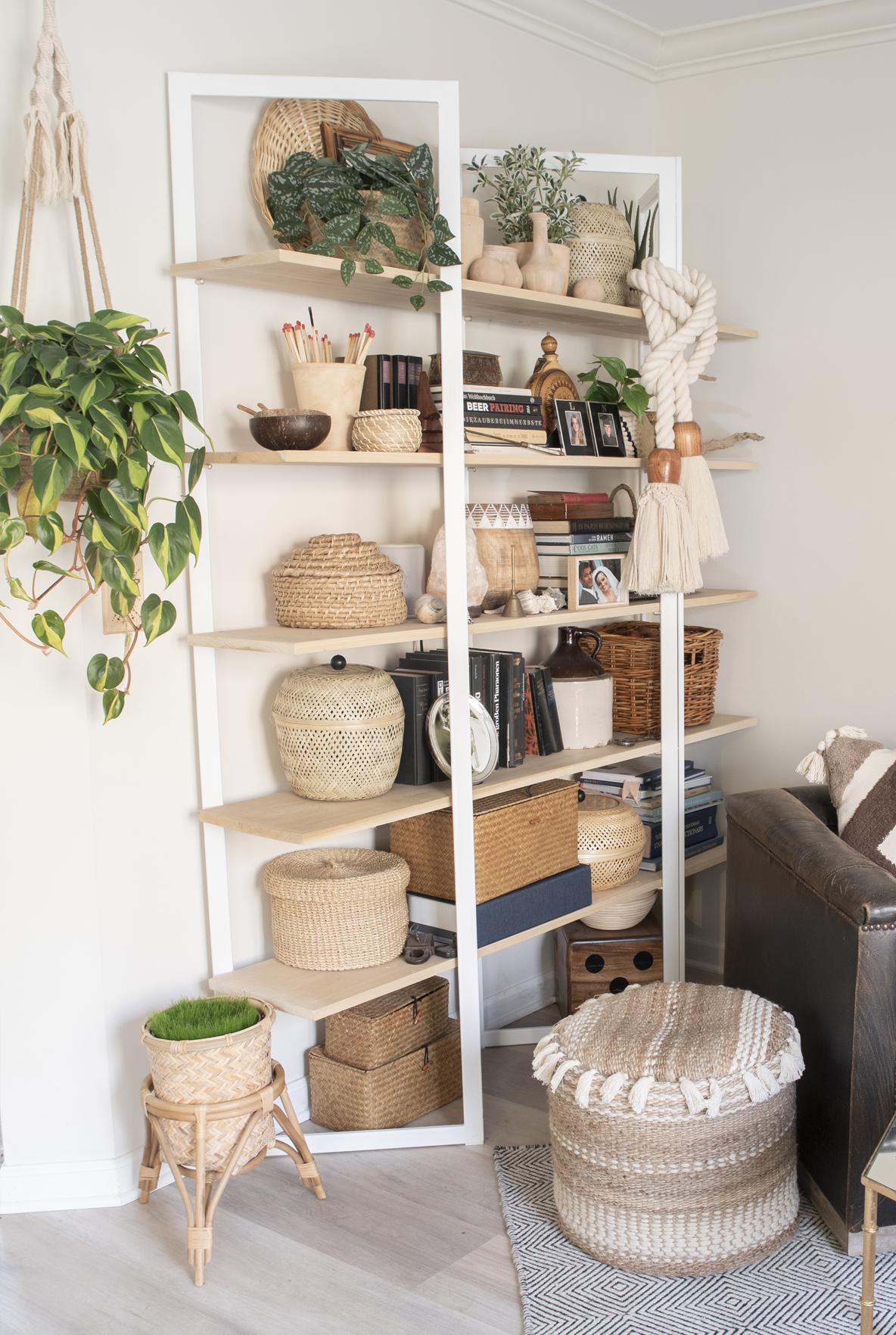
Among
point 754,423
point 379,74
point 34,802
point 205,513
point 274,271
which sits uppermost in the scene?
point 379,74

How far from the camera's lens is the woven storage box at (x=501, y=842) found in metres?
2.65

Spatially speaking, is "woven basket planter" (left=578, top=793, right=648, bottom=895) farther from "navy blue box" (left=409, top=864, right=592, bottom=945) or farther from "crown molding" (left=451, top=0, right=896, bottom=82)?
"crown molding" (left=451, top=0, right=896, bottom=82)

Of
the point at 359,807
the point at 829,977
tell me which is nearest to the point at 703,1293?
the point at 829,977

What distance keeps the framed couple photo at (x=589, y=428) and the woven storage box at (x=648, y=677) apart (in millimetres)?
494

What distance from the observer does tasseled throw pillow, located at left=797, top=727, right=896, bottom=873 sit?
246 centimetres

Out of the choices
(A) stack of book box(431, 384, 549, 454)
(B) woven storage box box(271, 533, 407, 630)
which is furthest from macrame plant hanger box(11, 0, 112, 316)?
(A) stack of book box(431, 384, 549, 454)

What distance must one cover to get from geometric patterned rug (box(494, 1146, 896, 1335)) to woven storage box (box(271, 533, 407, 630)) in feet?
→ 3.83

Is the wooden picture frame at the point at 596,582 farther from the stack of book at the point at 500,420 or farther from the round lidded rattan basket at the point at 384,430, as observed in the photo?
the round lidded rattan basket at the point at 384,430

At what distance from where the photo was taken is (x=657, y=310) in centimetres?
287

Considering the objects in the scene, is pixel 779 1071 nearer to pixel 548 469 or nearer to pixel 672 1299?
pixel 672 1299

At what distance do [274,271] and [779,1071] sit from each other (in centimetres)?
169

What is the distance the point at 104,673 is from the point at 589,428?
4.35 ft

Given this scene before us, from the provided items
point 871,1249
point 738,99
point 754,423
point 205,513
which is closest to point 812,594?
point 754,423

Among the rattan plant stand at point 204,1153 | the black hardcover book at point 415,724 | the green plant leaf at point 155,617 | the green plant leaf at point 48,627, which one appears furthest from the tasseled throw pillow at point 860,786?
the green plant leaf at point 48,627
